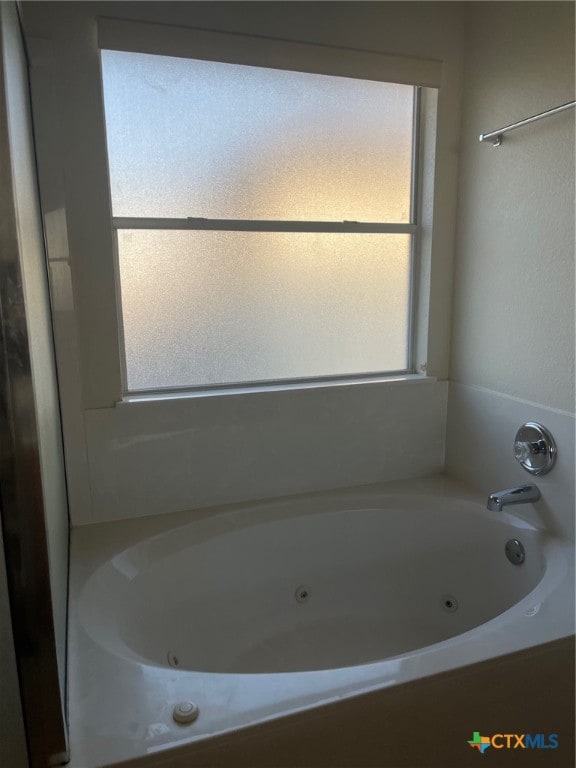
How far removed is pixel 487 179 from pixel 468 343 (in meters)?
0.63

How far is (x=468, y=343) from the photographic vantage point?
2223 mm

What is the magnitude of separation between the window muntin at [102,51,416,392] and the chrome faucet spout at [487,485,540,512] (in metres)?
0.72

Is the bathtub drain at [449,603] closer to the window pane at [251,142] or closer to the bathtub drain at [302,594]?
the bathtub drain at [302,594]

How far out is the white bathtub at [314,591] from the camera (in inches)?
51.5

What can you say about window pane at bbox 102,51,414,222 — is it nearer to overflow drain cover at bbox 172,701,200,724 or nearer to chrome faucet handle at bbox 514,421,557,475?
chrome faucet handle at bbox 514,421,557,475

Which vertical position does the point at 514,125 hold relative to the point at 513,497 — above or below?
above

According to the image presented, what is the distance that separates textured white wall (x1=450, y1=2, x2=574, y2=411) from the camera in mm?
1739

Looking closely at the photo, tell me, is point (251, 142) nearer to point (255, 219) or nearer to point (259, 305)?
point (255, 219)

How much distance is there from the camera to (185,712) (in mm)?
1075

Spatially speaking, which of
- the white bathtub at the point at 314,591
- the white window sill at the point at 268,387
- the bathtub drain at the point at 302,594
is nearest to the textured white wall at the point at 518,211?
the white window sill at the point at 268,387

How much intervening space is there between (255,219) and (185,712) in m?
1.59

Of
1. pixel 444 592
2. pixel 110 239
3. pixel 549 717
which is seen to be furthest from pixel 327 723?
pixel 110 239

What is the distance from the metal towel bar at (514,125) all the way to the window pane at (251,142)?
369 millimetres

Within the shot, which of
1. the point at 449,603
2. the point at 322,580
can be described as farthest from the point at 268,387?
the point at 449,603
